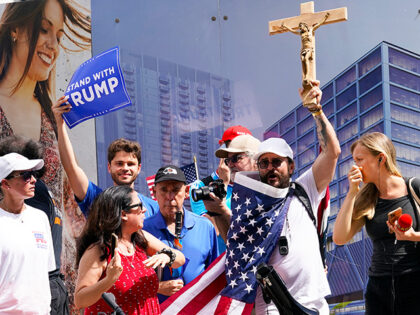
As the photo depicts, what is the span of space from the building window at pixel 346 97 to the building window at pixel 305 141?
0.36 meters

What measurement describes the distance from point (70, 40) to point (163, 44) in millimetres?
1250

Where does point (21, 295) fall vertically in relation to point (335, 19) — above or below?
below

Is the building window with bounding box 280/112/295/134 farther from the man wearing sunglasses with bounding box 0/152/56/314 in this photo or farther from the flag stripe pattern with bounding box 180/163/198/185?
the man wearing sunglasses with bounding box 0/152/56/314

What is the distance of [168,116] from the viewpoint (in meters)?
6.84

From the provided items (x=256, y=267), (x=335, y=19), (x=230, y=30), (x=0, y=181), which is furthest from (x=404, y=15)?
(x=0, y=181)

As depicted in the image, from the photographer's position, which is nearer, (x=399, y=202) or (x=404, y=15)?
(x=399, y=202)

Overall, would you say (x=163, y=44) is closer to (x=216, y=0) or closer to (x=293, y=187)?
(x=216, y=0)

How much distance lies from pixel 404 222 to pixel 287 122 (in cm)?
291

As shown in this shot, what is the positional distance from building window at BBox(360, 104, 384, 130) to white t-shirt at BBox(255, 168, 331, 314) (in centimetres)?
257

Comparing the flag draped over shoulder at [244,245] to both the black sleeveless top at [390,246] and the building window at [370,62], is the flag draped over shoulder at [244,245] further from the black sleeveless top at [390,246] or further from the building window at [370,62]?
the building window at [370,62]

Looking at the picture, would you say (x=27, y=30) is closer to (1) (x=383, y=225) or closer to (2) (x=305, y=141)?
(2) (x=305, y=141)

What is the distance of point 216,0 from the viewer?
6.66 m

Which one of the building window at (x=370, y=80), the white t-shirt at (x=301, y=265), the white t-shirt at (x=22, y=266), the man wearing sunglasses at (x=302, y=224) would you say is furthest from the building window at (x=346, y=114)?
the white t-shirt at (x=22, y=266)

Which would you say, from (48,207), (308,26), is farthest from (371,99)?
(48,207)
